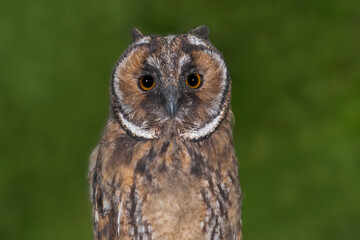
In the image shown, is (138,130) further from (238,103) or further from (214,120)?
(238,103)

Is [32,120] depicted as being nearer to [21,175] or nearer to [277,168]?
[21,175]

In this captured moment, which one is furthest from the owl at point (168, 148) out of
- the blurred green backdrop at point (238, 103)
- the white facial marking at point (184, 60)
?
the blurred green backdrop at point (238, 103)

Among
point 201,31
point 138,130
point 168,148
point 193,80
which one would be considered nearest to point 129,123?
point 138,130

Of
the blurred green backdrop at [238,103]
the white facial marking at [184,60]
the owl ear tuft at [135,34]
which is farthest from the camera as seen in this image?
the blurred green backdrop at [238,103]

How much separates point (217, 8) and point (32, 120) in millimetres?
1493

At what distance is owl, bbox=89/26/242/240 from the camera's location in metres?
2.04

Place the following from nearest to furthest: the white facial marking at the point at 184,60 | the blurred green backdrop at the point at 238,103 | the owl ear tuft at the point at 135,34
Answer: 1. the white facial marking at the point at 184,60
2. the owl ear tuft at the point at 135,34
3. the blurred green backdrop at the point at 238,103

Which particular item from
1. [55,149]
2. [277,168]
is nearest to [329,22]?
[277,168]

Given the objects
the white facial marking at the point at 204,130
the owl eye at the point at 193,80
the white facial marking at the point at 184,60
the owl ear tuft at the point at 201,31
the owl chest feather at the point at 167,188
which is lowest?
the owl chest feather at the point at 167,188

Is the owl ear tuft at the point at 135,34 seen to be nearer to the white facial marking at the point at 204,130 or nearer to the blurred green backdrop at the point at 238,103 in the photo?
the white facial marking at the point at 204,130

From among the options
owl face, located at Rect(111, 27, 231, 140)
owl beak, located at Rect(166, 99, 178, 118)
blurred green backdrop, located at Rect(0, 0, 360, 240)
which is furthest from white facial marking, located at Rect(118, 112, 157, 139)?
blurred green backdrop, located at Rect(0, 0, 360, 240)

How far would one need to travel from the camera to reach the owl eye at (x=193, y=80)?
6.77 ft

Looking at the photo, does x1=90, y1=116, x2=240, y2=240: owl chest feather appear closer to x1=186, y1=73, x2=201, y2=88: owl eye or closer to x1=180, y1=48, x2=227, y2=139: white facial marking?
x1=180, y1=48, x2=227, y2=139: white facial marking

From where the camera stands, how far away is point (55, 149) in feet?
14.9
